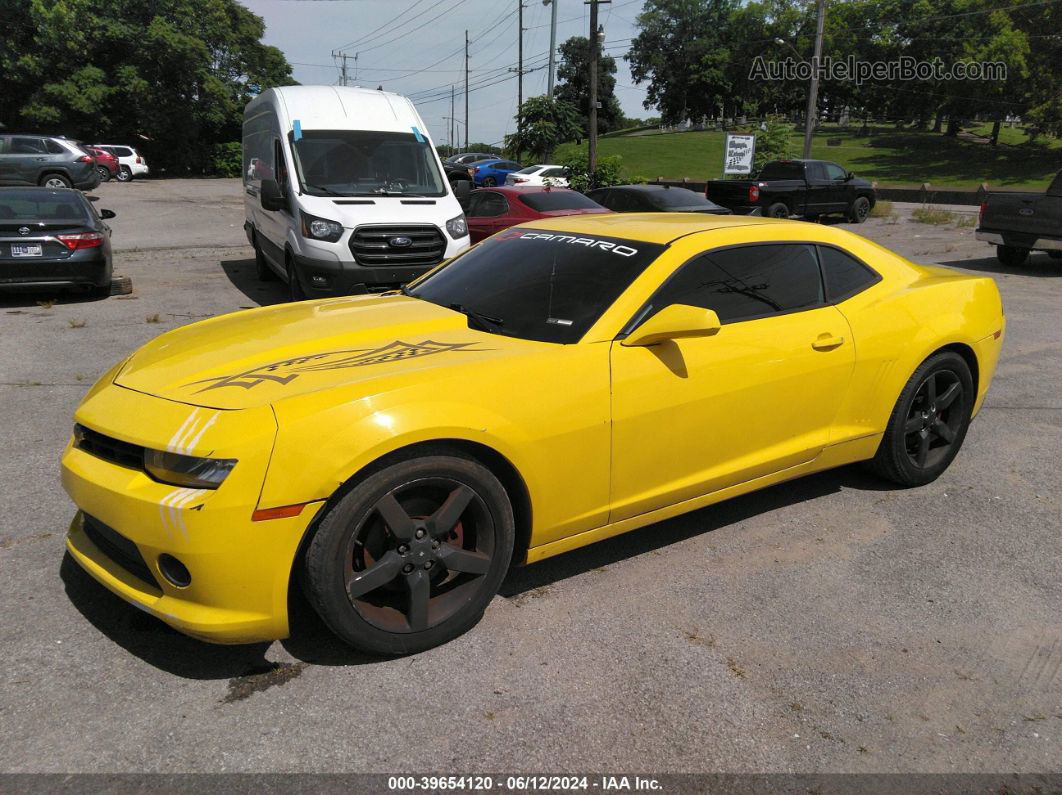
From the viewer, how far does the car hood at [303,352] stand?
2883mm

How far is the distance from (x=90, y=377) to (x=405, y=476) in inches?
199

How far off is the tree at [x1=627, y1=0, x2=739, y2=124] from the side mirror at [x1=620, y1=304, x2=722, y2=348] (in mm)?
105057

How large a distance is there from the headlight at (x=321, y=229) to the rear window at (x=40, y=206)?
10.2ft

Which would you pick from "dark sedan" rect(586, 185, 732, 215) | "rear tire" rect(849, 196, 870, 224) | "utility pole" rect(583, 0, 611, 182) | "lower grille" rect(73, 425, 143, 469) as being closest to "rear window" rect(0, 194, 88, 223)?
"lower grille" rect(73, 425, 143, 469)

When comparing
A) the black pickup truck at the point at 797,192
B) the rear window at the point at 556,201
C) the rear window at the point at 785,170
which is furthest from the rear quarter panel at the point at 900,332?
the rear window at the point at 785,170

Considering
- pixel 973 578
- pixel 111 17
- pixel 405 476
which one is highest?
pixel 111 17

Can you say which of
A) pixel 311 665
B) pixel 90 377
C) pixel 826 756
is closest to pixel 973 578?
pixel 826 756

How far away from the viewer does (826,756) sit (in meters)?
2.50

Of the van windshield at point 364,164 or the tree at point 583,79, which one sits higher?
the tree at point 583,79

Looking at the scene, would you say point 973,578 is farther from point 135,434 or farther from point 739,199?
point 739,199

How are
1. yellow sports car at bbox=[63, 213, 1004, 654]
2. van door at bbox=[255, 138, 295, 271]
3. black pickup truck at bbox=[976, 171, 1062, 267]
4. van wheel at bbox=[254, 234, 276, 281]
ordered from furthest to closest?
black pickup truck at bbox=[976, 171, 1062, 267] < van wheel at bbox=[254, 234, 276, 281] < van door at bbox=[255, 138, 295, 271] < yellow sports car at bbox=[63, 213, 1004, 654]

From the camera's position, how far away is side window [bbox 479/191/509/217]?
12.7 m

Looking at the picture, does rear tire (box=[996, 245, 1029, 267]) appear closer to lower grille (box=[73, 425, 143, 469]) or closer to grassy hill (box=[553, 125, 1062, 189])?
lower grille (box=[73, 425, 143, 469])

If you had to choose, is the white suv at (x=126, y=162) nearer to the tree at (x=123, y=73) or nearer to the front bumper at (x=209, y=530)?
the tree at (x=123, y=73)
